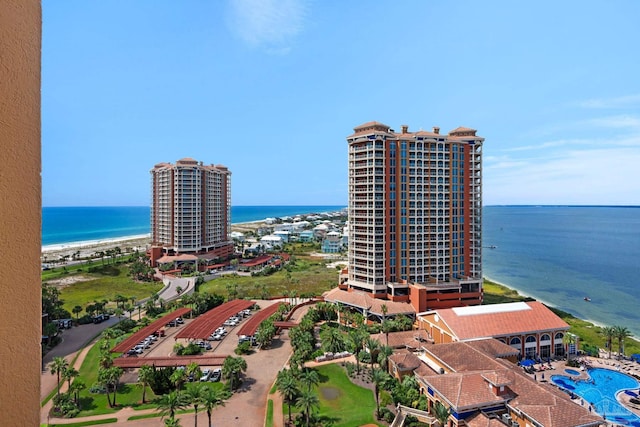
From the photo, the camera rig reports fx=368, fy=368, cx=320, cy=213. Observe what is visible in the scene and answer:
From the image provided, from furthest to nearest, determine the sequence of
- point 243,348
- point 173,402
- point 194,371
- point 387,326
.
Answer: point 387,326 → point 243,348 → point 194,371 → point 173,402

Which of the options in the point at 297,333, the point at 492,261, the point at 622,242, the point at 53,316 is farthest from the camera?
the point at 622,242

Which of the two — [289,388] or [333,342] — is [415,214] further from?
[289,388]

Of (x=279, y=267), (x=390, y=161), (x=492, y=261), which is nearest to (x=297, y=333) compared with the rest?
(x=390, y=161)

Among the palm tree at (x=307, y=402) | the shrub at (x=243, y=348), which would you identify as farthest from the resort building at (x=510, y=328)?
the shrub at (x=243, y=348)

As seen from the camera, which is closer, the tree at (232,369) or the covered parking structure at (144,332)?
the tree at (232,369)

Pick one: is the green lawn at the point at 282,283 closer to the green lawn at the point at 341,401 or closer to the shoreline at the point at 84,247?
the green lawn at the point at 341,401

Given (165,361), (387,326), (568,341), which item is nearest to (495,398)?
(387,326)

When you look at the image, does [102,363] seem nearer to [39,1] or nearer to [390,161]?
[39,1]
